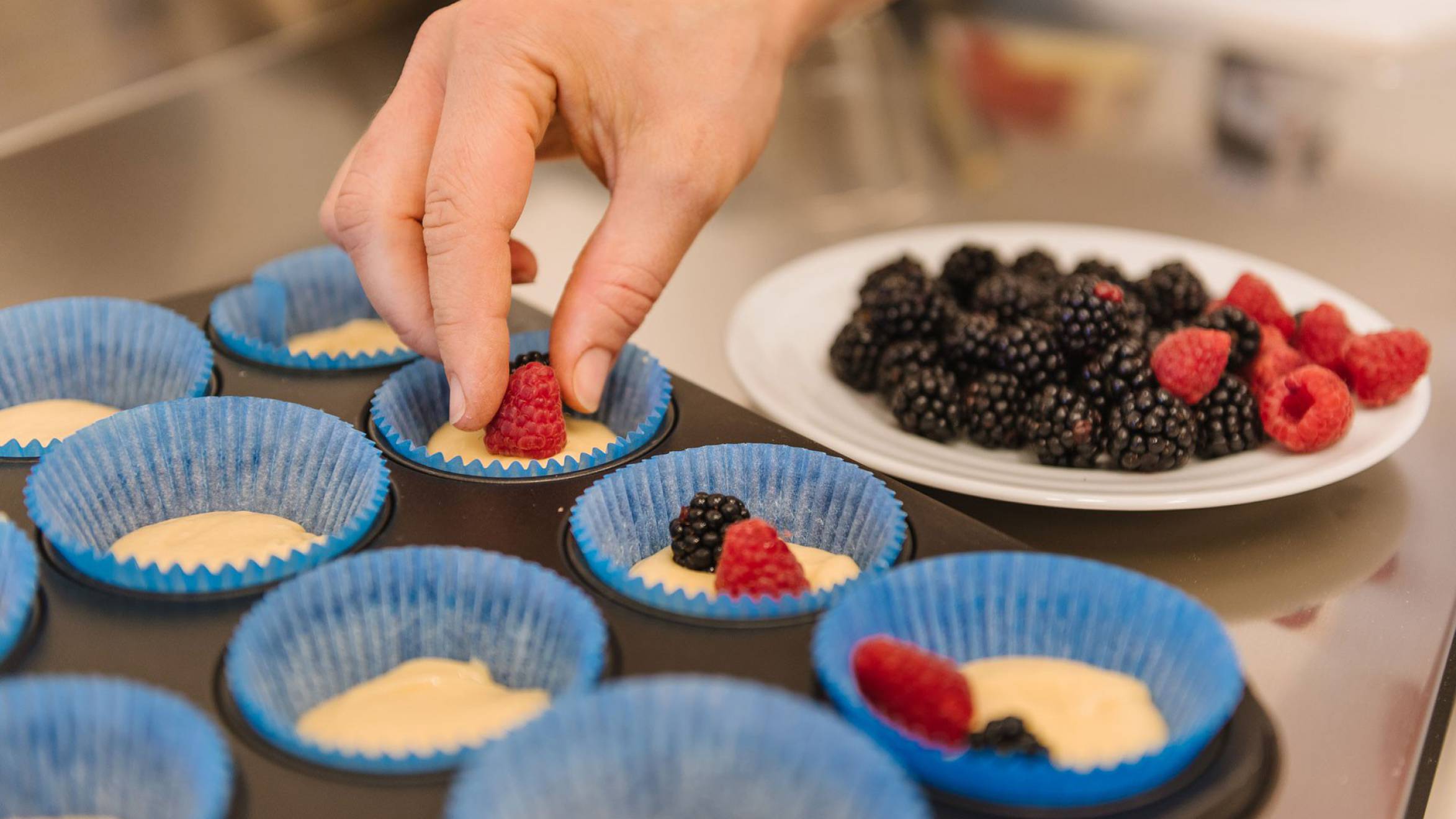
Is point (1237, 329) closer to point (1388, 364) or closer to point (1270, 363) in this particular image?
point (1270, 363)

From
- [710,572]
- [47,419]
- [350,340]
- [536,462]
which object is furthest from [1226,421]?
[47,419]

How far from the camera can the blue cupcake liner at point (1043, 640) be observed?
33.4 inches

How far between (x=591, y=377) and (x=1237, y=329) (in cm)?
81

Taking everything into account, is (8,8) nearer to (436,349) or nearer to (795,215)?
(436,349)

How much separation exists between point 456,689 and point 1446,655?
0.95 m

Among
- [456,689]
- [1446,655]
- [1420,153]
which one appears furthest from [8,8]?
[1420,153]

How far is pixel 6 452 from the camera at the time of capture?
1.26 metres

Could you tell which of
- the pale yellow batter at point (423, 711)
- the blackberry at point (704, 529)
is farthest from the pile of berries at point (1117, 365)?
the pale yellow batter at point (423, 711)

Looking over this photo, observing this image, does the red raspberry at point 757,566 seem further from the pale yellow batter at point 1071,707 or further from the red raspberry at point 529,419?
the red raspberry at point 529,419

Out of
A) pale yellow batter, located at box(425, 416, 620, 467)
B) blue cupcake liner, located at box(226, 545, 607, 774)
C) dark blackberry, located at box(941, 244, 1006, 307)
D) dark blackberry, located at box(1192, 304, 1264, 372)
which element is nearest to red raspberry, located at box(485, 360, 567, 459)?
pale yellow batter, located at box(425, 416, 620, 467)

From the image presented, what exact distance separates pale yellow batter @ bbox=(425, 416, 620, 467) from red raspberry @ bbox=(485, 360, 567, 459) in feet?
0.05

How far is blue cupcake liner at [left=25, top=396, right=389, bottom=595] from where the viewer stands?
119 centimetres

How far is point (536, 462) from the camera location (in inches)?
50.8

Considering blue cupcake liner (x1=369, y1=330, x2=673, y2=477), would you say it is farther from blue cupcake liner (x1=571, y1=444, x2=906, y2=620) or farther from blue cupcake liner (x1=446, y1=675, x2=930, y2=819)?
blue cupcake liner (x1=446, y1=675, x2=930, y2=819)
